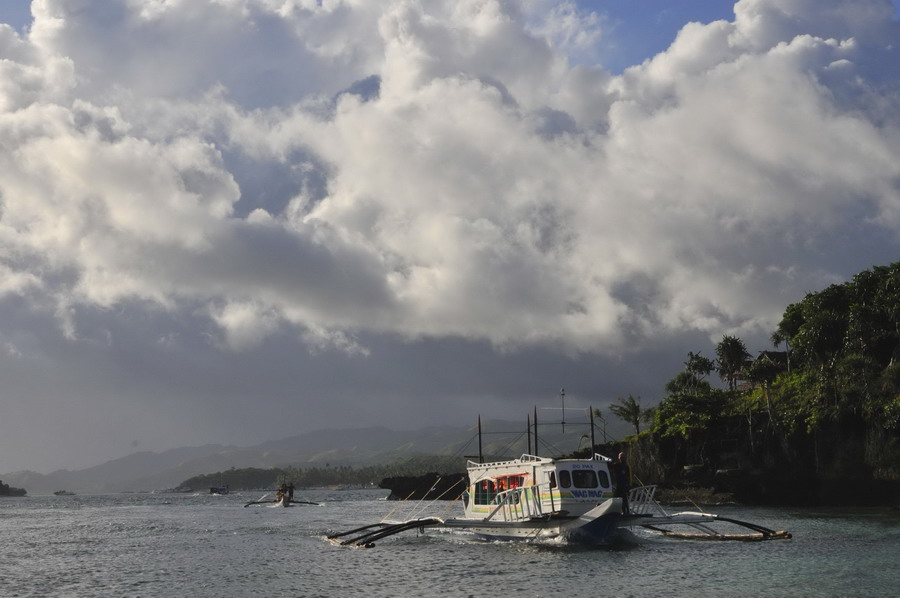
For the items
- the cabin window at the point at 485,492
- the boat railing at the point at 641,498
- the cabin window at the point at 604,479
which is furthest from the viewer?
the cabin window at the point at 485,492

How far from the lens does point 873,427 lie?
8450 cm

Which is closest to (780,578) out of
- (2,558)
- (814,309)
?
(2,558)

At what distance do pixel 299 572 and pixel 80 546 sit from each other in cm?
2709

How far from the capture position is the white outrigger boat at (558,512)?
4453cm

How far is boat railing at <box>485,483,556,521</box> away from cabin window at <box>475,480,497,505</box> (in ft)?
5.27

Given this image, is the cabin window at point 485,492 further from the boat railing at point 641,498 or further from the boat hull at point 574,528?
the boat railing at point 641,498

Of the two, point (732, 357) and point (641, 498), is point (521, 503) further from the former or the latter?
point (732, 357)

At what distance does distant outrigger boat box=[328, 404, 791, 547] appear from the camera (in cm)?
4450

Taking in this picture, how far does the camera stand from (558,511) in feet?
148

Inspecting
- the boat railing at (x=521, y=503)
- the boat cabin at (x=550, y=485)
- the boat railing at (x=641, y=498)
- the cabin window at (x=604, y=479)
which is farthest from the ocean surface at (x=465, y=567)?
the cabin window at (x=604, y=479)

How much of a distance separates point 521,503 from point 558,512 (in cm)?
390

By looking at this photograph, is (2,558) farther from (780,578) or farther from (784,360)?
(784,360)

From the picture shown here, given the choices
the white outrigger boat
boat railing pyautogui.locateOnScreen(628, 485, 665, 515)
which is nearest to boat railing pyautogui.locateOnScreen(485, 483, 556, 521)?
the white outrigger boat

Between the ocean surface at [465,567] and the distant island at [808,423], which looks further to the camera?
the distant island at [808,423]
